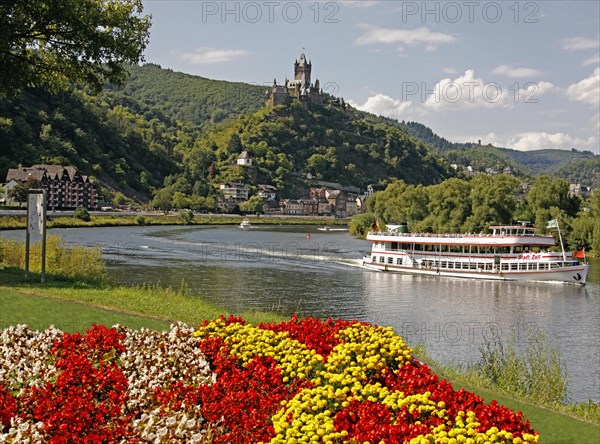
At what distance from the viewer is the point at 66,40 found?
27297 mm

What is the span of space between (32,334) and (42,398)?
3.93 metres

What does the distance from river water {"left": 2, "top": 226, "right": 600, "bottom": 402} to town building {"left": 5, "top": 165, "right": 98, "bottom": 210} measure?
240ft

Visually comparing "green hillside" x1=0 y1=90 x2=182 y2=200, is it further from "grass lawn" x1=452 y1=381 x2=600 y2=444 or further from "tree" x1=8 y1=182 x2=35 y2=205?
"grass lawn" x1=452 y1=381 x2=600 y2=444

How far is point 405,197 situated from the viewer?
391 feet

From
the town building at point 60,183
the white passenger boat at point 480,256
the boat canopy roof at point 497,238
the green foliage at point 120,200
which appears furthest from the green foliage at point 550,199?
the green foliage at point 120,200

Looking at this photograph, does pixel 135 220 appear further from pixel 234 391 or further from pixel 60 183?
pixel 234 391

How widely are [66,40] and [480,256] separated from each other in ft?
157

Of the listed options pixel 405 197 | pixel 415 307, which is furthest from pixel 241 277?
pixel 405 197

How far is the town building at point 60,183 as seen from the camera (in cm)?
13946

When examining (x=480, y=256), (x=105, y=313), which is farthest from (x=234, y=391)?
(x=480, y=256)

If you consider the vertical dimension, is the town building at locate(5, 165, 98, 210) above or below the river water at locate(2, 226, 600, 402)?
above

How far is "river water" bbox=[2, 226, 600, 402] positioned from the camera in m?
32.0

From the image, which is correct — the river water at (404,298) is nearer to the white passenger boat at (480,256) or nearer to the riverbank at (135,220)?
the white passenger boat at (480,256)

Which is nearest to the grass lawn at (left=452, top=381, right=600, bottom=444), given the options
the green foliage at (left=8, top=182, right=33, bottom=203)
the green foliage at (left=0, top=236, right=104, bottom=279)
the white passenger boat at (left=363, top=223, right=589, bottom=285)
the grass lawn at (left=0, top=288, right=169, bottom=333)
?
the grass lawn at (left=0, top=288, right=169, bottom=333)
